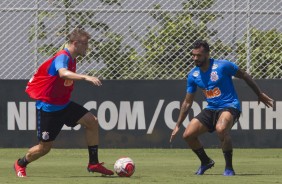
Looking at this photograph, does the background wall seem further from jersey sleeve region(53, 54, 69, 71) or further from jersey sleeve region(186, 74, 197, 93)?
jersey sleeve region(53, 54, 69, 71)

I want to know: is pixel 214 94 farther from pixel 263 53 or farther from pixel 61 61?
pixel 263 53

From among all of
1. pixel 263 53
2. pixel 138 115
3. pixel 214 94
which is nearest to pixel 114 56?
pixel 138 115

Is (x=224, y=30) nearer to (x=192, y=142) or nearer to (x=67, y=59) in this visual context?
(x=192, y=142)

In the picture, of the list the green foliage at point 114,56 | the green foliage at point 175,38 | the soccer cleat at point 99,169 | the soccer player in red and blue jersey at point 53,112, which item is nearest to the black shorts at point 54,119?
the soccer player in red and blue jersey at point 53,112

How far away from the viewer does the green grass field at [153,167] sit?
11969 millimetres

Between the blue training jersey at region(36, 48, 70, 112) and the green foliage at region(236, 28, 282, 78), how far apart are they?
27.0 ft

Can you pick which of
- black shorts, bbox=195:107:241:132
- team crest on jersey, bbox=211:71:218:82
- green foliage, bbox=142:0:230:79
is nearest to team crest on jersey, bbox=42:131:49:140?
black shorts, bbox=195:107:241:132

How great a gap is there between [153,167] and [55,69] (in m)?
2.92

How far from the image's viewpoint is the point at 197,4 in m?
20.2

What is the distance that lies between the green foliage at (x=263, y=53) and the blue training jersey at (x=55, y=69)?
822cm

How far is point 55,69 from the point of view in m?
12.5

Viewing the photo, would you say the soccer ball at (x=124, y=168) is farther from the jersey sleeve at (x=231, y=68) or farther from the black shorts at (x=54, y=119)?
the jersey sleeve at (x=231, y=68)

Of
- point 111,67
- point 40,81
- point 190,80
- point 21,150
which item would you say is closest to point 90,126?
point 40,81

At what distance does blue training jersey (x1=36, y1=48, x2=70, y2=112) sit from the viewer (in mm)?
12166
